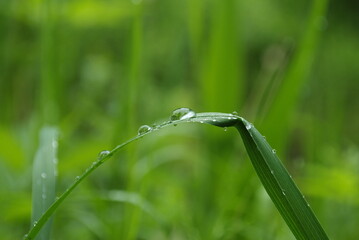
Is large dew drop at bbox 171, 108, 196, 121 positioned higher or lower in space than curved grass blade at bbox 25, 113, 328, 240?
higher

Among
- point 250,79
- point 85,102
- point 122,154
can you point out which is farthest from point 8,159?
point 250,79

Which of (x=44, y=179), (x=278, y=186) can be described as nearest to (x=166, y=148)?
(x=44, y=179)

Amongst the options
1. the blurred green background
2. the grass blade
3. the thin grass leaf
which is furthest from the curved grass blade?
the blurred green background

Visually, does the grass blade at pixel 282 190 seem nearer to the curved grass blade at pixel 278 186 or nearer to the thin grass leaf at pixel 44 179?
the curved grass blade at pixel 278 186

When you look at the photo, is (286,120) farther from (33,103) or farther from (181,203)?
(33,103)

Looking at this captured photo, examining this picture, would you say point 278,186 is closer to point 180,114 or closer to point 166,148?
point 180,114

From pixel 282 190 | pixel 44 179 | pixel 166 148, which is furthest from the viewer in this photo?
pixel 166 148

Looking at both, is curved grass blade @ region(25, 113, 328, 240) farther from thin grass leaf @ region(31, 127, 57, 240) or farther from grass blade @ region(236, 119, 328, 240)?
thin grass leaf @ region(31, 127, 57, 240)

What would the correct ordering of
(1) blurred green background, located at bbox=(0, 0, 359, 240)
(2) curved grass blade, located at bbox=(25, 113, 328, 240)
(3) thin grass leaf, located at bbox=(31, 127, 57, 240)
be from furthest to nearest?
(1) blurred green background, located at bbox=(0, 0, 359, 240) → (3) thin grass leaf, located at bbox=(31, 127, 57, 240) → (2) curved grass blade, located at bbox=(25, 113, 328, 240)
